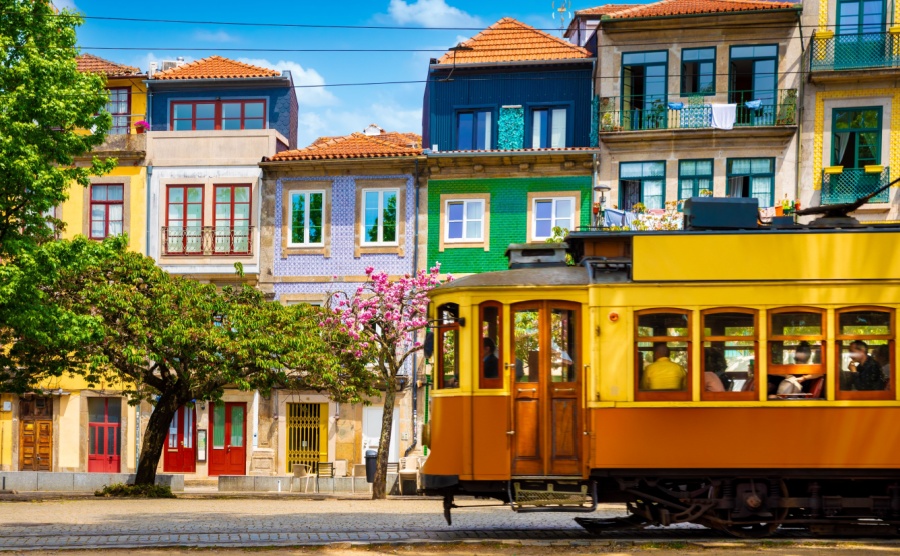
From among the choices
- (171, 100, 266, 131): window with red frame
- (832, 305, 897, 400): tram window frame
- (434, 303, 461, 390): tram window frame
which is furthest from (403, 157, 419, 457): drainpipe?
(832, 305, 897, 400): tram window frame

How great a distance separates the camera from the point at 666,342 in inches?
617

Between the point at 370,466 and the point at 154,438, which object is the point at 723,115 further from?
the point at 154,438

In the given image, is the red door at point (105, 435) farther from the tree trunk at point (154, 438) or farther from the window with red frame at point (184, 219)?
the tree trunk at point (154, 438)

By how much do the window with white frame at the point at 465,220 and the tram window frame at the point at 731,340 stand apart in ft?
78.4

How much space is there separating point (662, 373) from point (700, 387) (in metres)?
0.49

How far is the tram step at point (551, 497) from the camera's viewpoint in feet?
50.9

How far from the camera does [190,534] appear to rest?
16891mm

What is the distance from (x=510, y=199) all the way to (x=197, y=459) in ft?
43.1

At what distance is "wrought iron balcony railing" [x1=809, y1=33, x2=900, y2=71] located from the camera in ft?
118

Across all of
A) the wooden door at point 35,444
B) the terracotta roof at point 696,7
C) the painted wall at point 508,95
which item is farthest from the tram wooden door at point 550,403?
the wooden door at point 35,444

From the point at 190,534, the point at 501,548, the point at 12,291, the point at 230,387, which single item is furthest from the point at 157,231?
the point at 501,548

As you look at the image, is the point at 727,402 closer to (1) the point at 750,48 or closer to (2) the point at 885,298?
(2) the point at 885,298

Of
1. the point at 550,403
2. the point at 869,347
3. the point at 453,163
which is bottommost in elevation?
the point at 550,403

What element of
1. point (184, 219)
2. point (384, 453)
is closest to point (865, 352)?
point (384, 453)
